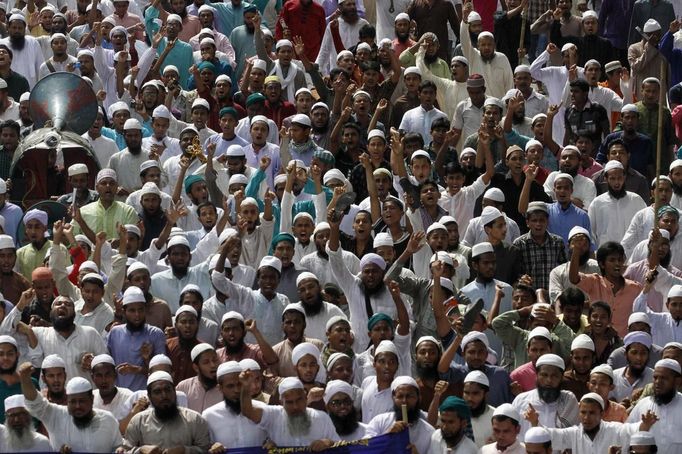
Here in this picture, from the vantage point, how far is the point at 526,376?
19.4m

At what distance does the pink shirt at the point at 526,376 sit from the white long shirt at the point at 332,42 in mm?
8702

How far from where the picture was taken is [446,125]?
24219 mm

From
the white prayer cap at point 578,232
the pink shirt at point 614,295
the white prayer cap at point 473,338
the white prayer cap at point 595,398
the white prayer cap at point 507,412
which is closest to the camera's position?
the white prayer cap at point 507,412

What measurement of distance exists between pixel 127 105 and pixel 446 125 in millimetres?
3922

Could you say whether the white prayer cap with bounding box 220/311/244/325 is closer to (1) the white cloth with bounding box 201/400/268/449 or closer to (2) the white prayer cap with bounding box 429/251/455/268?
(1) the white cloth with bounding box 201/400/268/449

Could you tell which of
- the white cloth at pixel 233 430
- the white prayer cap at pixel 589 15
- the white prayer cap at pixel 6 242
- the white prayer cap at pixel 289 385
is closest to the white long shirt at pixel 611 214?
the white prayer cap at pixel 589 15

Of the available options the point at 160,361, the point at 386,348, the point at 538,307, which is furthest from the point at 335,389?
the point at 538,307

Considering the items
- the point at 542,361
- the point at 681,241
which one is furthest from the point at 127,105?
the point at 542,361

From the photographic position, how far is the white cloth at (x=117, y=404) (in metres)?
18.8

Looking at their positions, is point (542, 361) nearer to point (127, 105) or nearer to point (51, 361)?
point (51, 361)

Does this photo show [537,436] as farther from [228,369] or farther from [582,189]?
[582,189]

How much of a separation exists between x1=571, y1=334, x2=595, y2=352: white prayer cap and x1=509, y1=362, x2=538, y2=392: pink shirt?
1.24 feet

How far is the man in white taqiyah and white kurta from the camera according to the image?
22750 millimetres

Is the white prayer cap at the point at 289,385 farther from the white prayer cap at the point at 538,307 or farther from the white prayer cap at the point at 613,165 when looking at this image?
the white prayer cap at the point at 613,165
